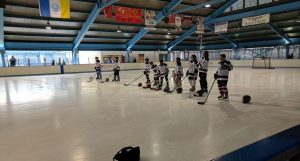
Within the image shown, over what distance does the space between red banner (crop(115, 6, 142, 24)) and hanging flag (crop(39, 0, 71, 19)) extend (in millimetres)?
4677

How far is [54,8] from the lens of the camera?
13.2 meters

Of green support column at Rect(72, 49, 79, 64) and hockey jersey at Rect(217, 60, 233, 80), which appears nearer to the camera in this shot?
hockey jersey at Rect(217, 60, 233, 80)

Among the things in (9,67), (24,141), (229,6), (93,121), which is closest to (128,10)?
(229,6)

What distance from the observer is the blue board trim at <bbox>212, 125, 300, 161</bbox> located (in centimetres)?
214

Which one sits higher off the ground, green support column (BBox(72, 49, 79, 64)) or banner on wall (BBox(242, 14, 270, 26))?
banner on wall (BBox(242, 14, 270, 26))

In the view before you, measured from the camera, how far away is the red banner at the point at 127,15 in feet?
57.7

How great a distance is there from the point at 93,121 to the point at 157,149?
2128 millimetres

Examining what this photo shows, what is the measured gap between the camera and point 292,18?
21.7 m

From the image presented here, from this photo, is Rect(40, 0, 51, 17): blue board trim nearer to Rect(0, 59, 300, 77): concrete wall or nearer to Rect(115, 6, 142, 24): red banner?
Rect(115, 6, 142, 24): red banner

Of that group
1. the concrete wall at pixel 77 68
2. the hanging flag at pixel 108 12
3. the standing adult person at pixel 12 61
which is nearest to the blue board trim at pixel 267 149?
the hanging flag at pixel 108 12

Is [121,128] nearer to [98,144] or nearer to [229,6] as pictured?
[98,144]

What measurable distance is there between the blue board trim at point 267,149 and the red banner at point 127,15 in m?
16.3

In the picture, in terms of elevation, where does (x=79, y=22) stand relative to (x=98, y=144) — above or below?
above

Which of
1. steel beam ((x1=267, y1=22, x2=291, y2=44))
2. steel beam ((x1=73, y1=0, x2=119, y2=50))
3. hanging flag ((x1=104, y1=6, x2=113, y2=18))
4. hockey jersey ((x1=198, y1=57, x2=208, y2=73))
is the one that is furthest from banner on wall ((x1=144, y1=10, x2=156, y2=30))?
steel beam ((x1=267, y1=22, x2=291, y2=44))
